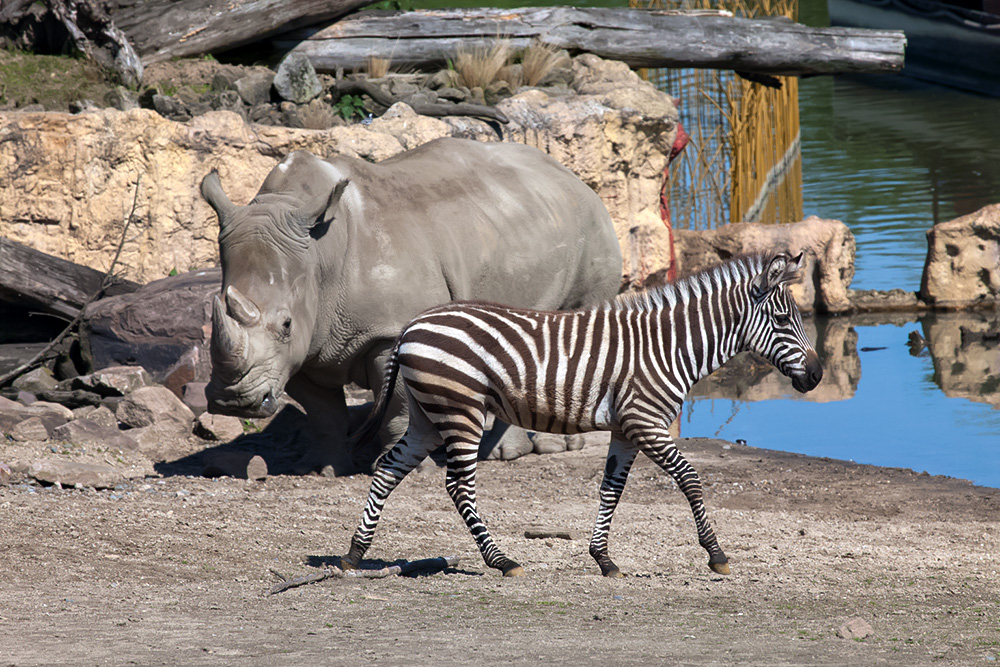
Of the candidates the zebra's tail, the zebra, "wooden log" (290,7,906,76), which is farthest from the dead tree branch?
"wooden log" (290,7,906,76)

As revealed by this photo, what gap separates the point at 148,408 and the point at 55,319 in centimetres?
253

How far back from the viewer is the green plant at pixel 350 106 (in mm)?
12953

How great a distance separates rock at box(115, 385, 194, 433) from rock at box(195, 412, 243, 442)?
0.11 m

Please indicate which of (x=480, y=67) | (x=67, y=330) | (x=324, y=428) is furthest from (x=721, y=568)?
(x=480, y=67)

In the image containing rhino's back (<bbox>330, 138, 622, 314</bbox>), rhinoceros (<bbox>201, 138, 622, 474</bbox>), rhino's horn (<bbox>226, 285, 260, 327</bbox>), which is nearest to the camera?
rhino's horn (<bbox>226, 285, 260, 327</bbox>)

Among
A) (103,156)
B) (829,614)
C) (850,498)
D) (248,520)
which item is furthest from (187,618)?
(103,156)

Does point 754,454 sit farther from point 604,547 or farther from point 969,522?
point 604,547

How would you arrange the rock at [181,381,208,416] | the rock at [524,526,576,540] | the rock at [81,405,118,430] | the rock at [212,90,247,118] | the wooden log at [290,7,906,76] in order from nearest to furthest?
the rock at [524,526,576,540], the rock at [81,405,118,430], the rock at [181,381,208,416], the rock at [212,90,247,118], the wooden log at [290,7,906,76]

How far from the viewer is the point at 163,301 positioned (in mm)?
9883

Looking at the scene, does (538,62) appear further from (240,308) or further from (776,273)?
(776,273)

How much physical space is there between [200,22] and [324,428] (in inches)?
285

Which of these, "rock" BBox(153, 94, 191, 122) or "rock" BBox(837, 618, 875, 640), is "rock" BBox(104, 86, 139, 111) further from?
"rock" BBox(837, 618, 875, 640)

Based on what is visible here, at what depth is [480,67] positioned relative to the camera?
1379 cm

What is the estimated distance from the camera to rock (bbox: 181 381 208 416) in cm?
933
